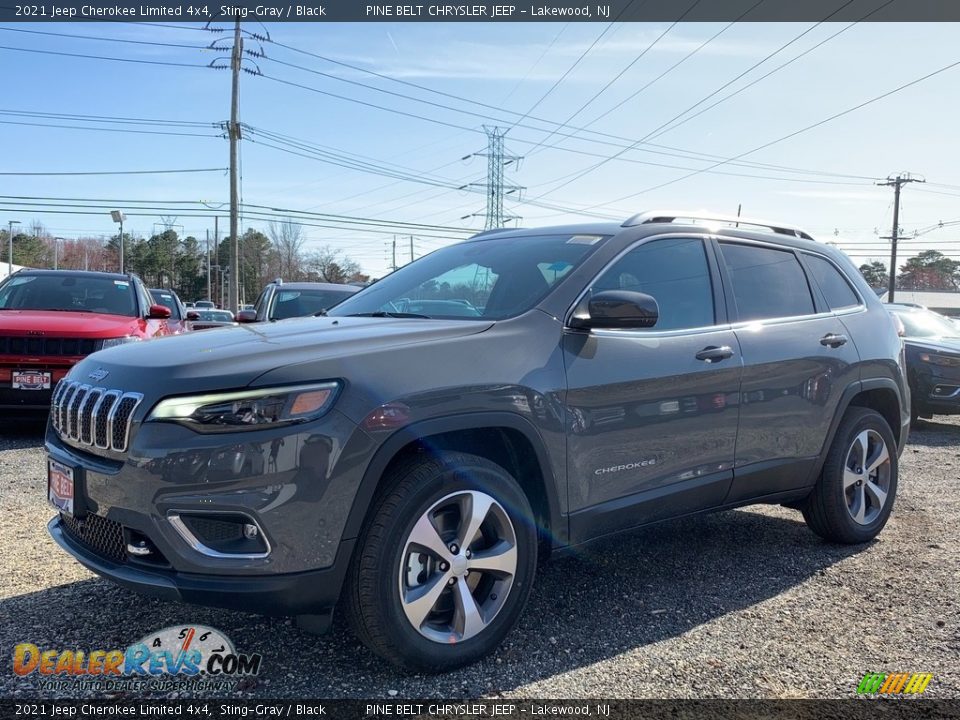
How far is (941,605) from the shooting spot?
3836 millimetres

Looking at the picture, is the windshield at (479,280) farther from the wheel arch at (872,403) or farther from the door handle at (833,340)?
the wheel arch at (872,403)

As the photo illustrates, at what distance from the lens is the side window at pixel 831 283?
4.82 meters

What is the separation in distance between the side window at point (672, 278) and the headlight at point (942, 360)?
7449mm

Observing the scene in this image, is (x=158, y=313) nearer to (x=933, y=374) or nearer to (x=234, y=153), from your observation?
(x=933, y=374)

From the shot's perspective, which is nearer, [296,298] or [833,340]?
[833,340]

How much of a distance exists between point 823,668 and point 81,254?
4157 inches

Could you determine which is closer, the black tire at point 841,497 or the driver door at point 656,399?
the driver door at point 656,399

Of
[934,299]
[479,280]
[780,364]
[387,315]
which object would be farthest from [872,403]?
[934,299]

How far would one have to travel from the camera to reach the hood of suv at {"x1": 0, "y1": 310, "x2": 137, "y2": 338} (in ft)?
24.6

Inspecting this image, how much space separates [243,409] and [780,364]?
2.86 meters

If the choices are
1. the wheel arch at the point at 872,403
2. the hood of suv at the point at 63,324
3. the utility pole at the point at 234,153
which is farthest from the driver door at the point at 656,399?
the utility pole at the point at 234,153

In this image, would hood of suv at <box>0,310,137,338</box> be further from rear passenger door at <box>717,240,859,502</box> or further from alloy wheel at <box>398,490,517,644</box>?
rear passenger door at <box>717,240,859,502</box>

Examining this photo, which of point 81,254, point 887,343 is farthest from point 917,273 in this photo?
point 81,254

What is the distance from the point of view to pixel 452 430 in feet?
9.51
